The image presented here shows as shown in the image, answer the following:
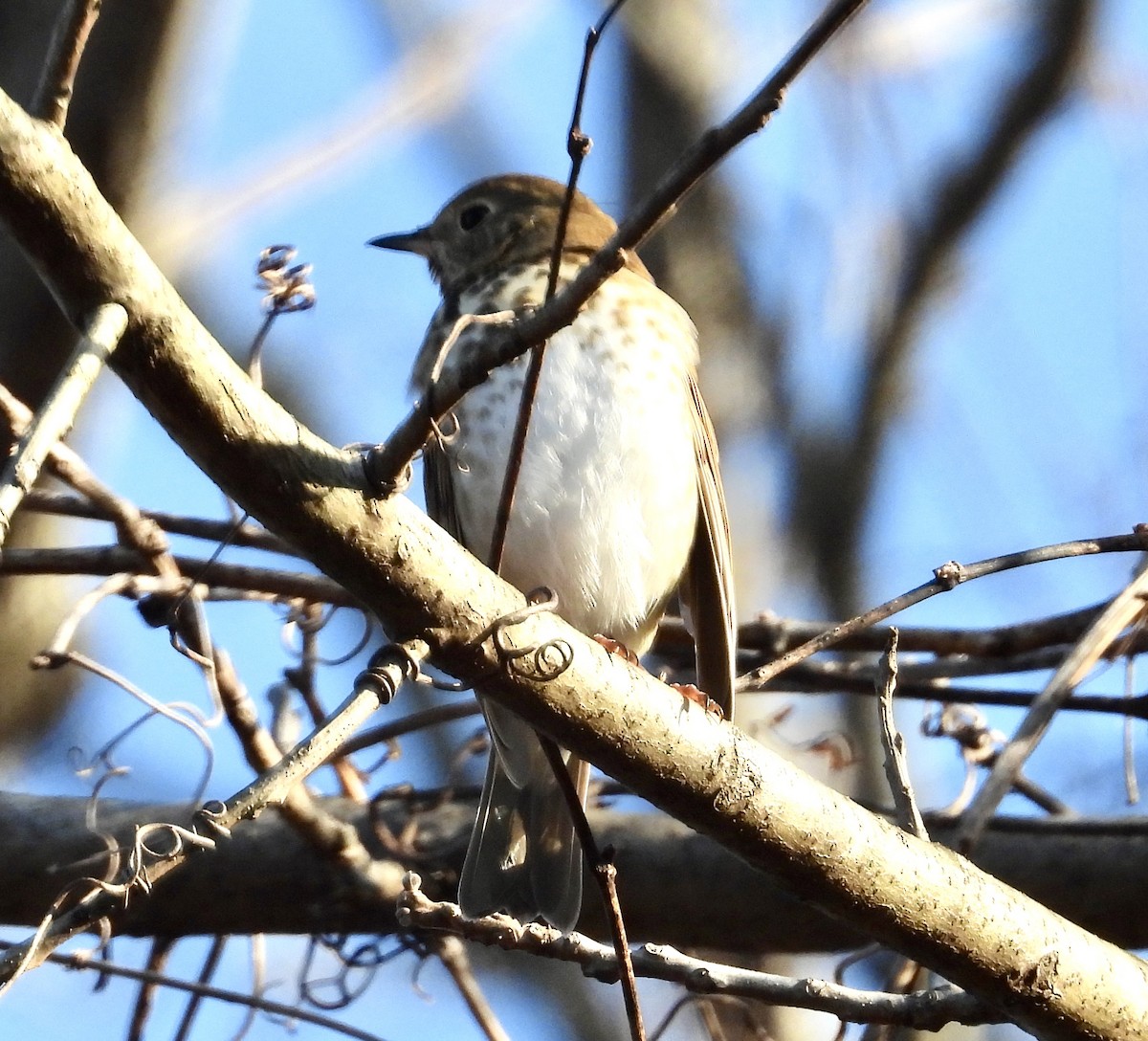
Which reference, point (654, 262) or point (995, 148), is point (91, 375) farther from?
point (995, 148)

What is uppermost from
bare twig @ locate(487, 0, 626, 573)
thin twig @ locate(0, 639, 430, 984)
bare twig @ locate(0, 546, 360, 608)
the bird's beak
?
the bird's beak

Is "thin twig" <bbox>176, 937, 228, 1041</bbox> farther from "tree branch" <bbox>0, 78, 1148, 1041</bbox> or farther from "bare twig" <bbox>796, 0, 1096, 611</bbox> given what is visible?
"bare twig" <bbox>796, 0, 1096, 611</bbox>

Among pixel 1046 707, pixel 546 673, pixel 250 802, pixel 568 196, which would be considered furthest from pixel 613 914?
pixel 1046 707

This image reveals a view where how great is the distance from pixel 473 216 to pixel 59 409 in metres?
3.13

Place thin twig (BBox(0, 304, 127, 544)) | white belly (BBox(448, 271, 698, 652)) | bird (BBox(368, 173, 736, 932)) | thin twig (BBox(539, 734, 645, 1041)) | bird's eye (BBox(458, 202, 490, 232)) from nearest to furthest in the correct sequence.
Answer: thin twig (BBox(0, 304, 127, 544)), thin twig (BBox(539, 734, 645, 1041)), bird (BBox(368, 173, 736, 932)), white belly (BBox(448, 271, 698, 652)), bird's eye (BBox(458, 202, 490, 232))

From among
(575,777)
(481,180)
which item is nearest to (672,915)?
(575,777)

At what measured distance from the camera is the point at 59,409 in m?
1.48

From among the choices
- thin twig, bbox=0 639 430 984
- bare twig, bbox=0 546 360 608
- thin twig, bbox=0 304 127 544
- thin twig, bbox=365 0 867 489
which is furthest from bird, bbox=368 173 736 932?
thin twig, bbox=0 304 127 544

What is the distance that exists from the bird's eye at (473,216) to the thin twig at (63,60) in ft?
9.74

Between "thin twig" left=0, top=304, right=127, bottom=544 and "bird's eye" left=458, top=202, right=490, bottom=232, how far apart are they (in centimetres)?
295

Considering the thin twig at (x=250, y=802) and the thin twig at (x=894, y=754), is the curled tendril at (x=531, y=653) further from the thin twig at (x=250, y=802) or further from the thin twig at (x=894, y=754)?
the thin twig at (x=894, y=754)

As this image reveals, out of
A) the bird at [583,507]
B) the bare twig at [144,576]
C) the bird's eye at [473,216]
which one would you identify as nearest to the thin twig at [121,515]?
the bare twig at [144,576]

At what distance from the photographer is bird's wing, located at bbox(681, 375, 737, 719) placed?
133 inches

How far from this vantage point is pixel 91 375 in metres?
1.53
